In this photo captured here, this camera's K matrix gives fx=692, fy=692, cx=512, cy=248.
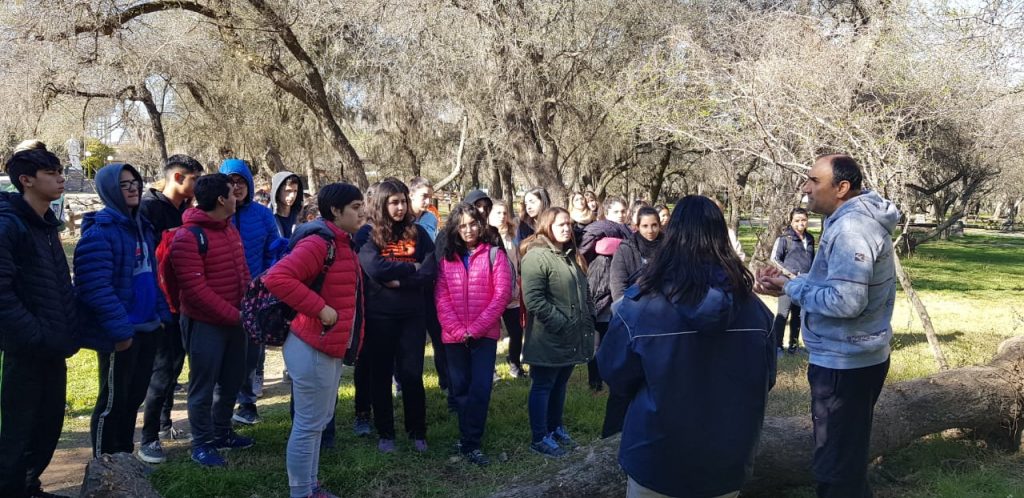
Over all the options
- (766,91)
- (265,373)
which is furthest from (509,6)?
(265,373)

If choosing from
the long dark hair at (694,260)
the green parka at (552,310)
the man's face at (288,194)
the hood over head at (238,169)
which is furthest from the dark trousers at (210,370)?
the long dark hair at (694,260)

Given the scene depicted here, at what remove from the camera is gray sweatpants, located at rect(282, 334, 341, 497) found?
3.45 m

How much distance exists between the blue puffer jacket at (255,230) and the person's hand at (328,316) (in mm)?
1781

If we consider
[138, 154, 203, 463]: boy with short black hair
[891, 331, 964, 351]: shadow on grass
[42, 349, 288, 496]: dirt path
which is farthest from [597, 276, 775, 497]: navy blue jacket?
[891, 331, 964, 351]: shadow on grass

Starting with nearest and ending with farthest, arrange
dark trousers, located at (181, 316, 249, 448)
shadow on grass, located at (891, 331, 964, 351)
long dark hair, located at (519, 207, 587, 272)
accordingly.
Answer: dark trousers, located at (181, 316, 249, 448), long dark hair, located at (519, 207, 587, 272), shadow on grass, located at (891, 331, 964, 351)

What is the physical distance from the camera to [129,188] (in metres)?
3.93

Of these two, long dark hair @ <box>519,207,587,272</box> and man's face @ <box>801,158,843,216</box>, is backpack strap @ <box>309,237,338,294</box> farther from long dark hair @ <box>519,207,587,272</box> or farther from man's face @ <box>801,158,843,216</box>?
man's face @ <box>801,158,843,216</box>

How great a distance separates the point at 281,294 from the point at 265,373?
13.8 ft

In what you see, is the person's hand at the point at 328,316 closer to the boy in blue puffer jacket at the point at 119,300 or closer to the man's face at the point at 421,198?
the boy in blue puffer jacket at the point at 119,300

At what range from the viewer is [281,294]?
129 inches

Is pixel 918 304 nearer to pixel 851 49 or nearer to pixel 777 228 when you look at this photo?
pixel 851 49

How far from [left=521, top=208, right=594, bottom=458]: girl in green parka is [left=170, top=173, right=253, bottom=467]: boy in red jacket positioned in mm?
1839

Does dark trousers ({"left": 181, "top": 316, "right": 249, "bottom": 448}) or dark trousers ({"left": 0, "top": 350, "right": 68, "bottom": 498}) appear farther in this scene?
dark trousers ({"left": 181, "top": 316, "right": 249, "bottom": 448})

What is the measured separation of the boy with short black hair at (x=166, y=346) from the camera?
4.28 metres
